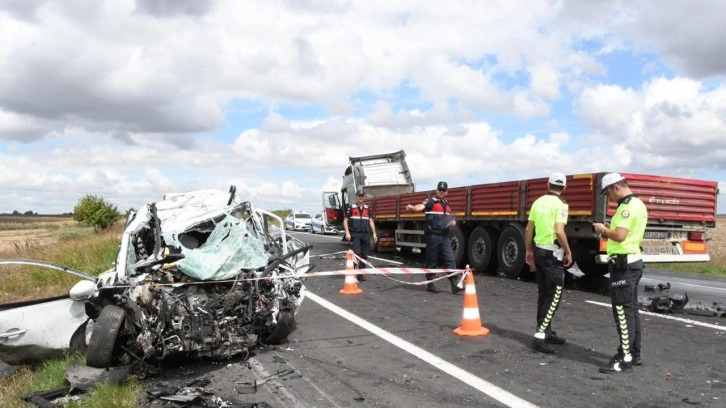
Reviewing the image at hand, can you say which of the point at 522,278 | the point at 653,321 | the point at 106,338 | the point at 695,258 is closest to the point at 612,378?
the point at 653,321

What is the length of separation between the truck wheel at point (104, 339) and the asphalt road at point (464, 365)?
44 cm

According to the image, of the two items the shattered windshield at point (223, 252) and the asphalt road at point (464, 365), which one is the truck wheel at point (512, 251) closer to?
the asphalt road at point (464, 365)

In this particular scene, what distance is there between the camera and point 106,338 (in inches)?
189

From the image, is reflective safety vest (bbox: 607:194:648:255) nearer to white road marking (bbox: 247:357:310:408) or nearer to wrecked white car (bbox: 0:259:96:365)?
white road marking (bbox: 247:357:310:408)

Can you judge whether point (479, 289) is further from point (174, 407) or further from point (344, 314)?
point (174, 407)

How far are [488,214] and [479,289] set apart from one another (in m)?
2.41

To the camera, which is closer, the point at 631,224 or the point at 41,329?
the point at 631,224

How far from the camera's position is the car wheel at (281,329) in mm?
5859

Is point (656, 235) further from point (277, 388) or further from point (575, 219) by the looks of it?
point (277, 388)

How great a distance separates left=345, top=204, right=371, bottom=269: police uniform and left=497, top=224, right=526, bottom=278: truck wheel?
9.13 ft

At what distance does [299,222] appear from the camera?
39781mm

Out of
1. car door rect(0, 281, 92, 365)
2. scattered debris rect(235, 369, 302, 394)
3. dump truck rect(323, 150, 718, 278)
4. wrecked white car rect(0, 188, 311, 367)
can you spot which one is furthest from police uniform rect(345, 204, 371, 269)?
car door rect(0, 281, 92, 365)

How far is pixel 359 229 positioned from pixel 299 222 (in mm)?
28438

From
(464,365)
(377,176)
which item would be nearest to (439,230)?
(464,365)
